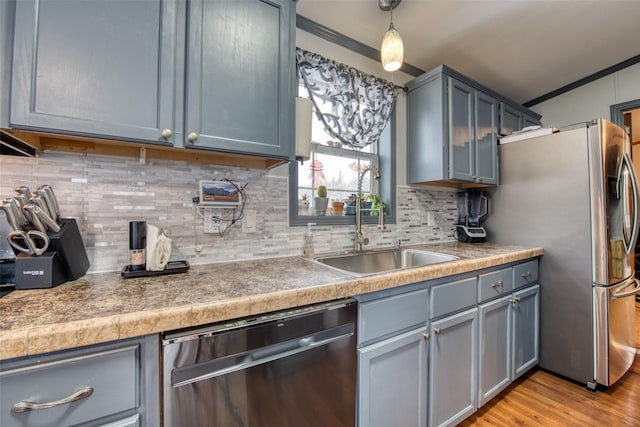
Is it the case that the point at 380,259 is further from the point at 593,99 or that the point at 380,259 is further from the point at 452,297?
the point at 593,99

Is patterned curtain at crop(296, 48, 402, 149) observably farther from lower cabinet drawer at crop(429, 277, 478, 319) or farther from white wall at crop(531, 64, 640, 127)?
white wall at crop(531, 64, 640, 127)

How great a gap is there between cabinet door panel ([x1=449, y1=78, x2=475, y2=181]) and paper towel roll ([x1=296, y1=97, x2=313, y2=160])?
1204 mm

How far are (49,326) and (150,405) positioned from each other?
0.32 m

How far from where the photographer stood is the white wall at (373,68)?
71.0 inches

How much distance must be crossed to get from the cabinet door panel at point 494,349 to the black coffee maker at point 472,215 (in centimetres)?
71

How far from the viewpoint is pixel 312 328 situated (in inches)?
37.6

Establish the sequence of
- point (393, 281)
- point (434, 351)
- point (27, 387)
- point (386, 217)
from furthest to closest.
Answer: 1. point (386, 217)
2. point (434, 351)
3. point (393, 281)
4. point (27, 387)

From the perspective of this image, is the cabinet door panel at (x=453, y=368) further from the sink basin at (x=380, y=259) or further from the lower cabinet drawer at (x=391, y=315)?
the sink basin at (x=380, y=259)

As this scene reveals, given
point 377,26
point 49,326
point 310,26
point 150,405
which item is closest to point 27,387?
point 49,326

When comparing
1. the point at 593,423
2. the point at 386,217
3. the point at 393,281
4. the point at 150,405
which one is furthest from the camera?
the point at 386,217

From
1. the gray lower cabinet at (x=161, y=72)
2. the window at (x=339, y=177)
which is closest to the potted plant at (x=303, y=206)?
the window at (x=339, y=177)

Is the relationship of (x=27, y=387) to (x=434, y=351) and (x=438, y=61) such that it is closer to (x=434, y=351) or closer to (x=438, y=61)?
(x=434, y=351)

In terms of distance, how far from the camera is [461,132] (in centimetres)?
212

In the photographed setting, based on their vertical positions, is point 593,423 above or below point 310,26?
below
